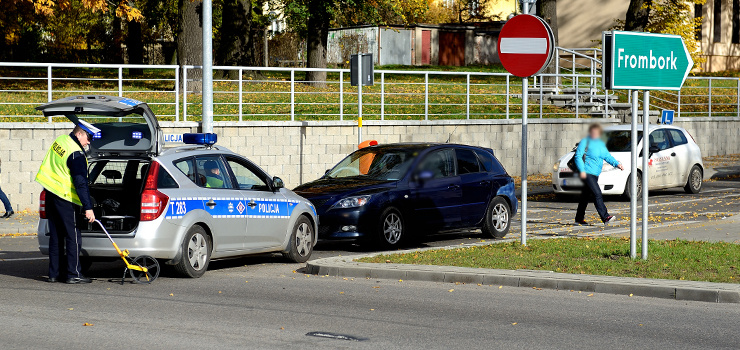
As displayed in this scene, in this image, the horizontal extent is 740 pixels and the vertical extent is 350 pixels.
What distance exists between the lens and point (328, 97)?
25.0 m

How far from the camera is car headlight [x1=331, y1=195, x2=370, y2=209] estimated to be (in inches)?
506

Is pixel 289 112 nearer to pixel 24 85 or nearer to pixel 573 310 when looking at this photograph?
pixel 24 85

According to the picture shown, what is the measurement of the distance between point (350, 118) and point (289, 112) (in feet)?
5.23

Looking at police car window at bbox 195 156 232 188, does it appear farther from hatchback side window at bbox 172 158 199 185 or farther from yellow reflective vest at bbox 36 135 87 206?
yellow reflective vest at bbox 36 135 87 206

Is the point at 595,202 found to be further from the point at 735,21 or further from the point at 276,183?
the point at 735,21

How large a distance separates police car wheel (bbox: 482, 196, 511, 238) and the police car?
4.05 metres

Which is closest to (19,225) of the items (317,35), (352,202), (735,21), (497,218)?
(352,202)

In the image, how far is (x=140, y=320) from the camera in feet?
25.7

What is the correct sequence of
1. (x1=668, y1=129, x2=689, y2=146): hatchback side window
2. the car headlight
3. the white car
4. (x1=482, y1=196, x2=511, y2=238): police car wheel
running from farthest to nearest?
1. (x1=668, y1=129, x2=689, y2=146): hatchback side window
2. the white car
3. (x1=482, y1=196, x2=511, y2=238): police car wheel
4. the car headlight

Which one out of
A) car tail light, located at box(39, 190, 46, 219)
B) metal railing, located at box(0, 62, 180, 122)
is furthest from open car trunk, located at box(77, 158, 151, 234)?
metal railing, located at box(0, 62, 180, 122)

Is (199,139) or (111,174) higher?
(199,139)

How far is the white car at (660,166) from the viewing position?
19.5m

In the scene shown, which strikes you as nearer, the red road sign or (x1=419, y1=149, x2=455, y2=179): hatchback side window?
the red road sign

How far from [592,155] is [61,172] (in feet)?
19.9
